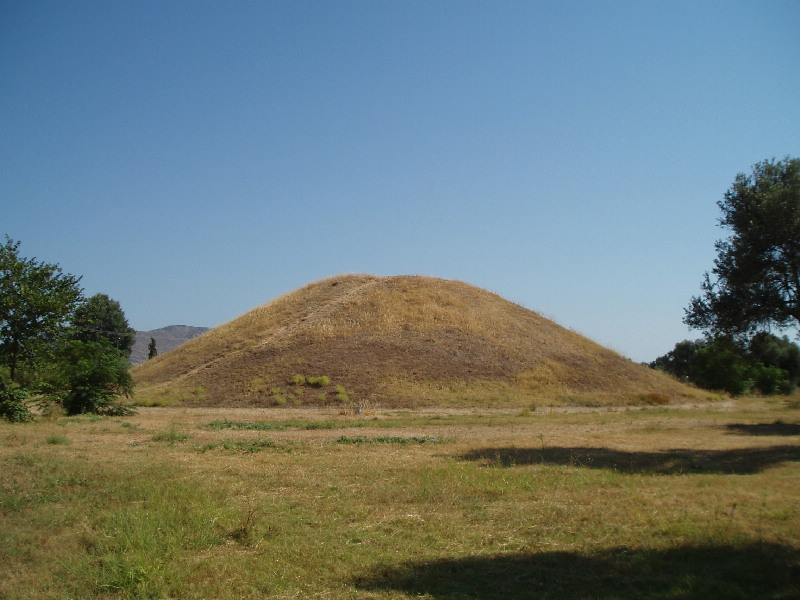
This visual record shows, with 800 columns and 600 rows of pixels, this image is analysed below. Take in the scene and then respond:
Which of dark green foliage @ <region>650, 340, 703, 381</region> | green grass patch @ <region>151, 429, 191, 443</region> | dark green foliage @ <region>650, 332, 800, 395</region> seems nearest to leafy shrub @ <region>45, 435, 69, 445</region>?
green grass patch @ <region>151, 429, 191, 443</region>

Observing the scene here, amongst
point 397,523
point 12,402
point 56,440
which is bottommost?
point 397,523

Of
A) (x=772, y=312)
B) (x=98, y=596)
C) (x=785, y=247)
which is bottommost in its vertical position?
(x=98, y=596)

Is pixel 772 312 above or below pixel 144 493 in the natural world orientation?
above

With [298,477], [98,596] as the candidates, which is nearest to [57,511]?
[98,596]

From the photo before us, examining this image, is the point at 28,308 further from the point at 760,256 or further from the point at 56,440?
the point at 760,256

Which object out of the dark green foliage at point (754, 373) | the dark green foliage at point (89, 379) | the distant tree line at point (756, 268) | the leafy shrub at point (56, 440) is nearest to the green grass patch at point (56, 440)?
the leafy shrub at point (56, 440)

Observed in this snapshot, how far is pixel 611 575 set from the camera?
6410mm

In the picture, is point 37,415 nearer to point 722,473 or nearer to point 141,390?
point 141,390

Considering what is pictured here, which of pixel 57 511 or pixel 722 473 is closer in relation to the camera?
pixel 57 511

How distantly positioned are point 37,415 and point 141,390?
756 inches

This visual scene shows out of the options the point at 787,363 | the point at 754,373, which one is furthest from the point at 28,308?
the point at 787,363

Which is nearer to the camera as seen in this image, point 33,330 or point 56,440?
point 56,440

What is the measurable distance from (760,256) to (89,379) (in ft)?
93.9

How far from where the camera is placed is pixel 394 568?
6.77 metres
